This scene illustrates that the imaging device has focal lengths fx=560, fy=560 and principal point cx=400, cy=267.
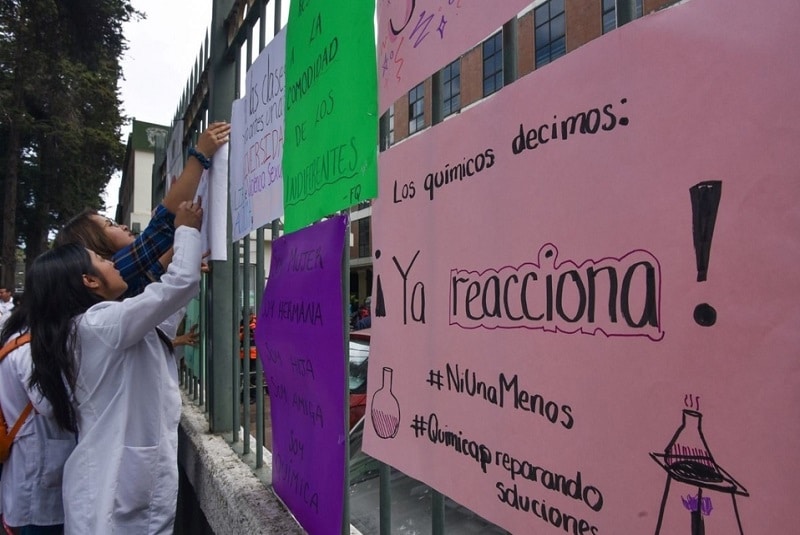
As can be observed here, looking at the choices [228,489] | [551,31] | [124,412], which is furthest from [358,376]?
[551,31]

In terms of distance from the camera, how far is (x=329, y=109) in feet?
4.52

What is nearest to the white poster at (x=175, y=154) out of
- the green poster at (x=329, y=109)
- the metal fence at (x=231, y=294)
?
the metal fence at (x=231, y=294)

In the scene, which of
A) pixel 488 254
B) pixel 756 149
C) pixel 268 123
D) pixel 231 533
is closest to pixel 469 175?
pixel 488 254

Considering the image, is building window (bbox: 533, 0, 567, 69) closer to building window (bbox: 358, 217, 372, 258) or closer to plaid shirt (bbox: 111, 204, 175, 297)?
plaid shirt (bbox: 111, 204, 175, 297)

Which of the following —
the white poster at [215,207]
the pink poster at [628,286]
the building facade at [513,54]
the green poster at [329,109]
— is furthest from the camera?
the white poster at [215,207]

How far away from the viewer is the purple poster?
1.32m

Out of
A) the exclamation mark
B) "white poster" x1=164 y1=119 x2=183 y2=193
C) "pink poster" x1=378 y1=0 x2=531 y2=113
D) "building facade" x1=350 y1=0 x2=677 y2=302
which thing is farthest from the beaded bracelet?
the exclamation mark

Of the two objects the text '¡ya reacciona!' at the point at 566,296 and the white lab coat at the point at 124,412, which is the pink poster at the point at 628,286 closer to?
the text '¡ya reacciona!' at the point at 566,296

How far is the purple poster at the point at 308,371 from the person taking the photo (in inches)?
51.9

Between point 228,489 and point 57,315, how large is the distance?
0.80 meters

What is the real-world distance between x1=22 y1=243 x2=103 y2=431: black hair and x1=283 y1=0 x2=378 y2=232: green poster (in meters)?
0.73

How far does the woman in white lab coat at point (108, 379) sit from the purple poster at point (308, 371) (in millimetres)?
364

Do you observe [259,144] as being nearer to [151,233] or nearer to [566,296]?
[151,233]

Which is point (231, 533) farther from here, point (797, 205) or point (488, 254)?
point (797, 205)
